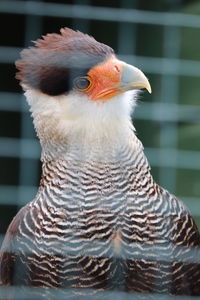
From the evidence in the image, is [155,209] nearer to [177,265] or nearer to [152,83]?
[177,265]

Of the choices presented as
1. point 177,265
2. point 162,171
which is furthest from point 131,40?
point 177,265

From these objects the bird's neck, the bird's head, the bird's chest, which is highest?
the bird's head

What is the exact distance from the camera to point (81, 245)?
1985 mm

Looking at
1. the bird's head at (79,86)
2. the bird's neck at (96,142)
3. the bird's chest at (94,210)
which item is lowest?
the bird's chest at (94,210)

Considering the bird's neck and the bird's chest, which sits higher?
the bird's neck

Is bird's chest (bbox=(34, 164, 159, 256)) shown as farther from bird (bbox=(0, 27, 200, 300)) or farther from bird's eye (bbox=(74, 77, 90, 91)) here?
bird's eye (bbox=(74, 77, 90, 91))

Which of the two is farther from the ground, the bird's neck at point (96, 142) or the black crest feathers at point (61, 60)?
the black crest feathers at point (61, 60)

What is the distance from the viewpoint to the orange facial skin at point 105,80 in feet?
6.68

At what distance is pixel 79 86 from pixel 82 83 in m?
0.01

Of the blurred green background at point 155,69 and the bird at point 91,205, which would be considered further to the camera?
the blurred green background at point 155,69

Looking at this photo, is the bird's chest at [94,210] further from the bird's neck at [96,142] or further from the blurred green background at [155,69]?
the blurred green background at [155,69]

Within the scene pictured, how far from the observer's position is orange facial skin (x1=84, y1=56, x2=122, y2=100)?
2035mm

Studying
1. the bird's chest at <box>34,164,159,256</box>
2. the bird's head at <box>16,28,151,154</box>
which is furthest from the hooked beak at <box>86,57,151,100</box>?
the bird's chest at <box>34,164,159,256</box>

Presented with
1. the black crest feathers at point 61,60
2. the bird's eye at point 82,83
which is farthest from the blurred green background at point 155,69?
the bird's eye at point 82,83
